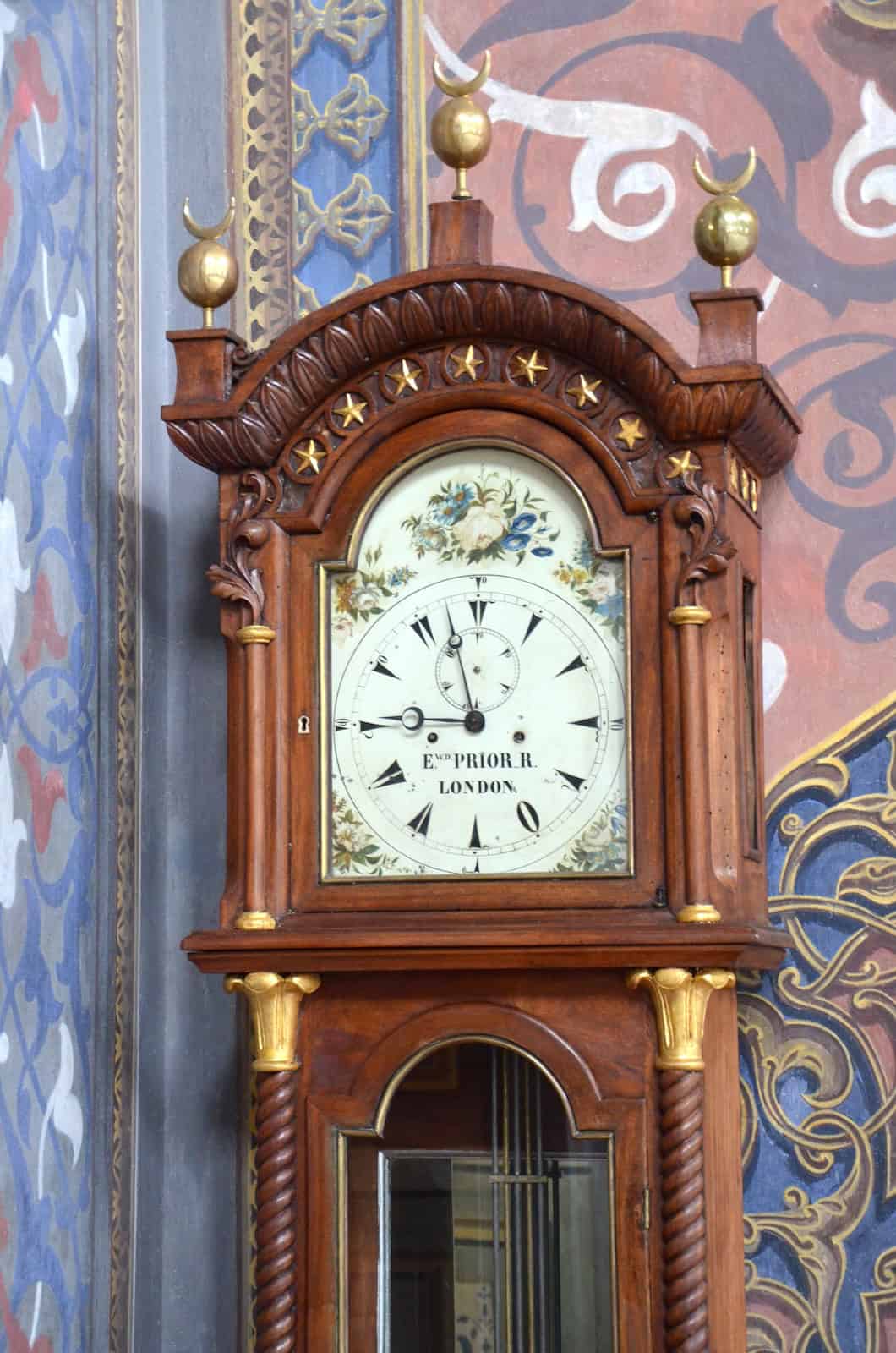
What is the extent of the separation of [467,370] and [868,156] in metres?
0.47

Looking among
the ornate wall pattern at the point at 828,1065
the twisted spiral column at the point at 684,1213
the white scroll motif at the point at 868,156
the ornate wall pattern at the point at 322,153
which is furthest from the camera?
the ornate wall pattern at the point at 322,153

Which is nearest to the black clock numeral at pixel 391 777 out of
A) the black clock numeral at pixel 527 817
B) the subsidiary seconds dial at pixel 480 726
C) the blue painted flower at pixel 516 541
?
the subsidiary seconds dial at pixel 480 726

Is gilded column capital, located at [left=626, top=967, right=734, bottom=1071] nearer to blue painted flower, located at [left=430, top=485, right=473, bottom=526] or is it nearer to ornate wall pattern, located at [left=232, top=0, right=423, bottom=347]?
blue painted flower, located at [left=430, top=485, right=473, bottom=526]

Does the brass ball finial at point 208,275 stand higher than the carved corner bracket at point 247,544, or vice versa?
the brass ball finial at point 208,275

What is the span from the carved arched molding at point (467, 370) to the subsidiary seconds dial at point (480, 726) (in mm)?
159

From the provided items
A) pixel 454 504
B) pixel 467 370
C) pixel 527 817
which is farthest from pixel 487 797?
pixel 467 370

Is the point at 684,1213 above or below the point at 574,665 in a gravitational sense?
below

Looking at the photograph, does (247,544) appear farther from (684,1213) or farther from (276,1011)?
(684,1213)

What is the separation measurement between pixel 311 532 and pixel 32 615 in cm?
26

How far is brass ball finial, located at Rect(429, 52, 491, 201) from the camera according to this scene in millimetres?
1720

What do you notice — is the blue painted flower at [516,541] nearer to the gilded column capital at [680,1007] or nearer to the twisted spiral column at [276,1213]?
the gilded column capital at [680,1007]

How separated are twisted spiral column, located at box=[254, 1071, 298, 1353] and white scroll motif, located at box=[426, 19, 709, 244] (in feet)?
2.89

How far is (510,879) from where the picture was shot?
1644 millimetres

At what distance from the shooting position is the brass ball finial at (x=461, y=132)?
5.64 ft
